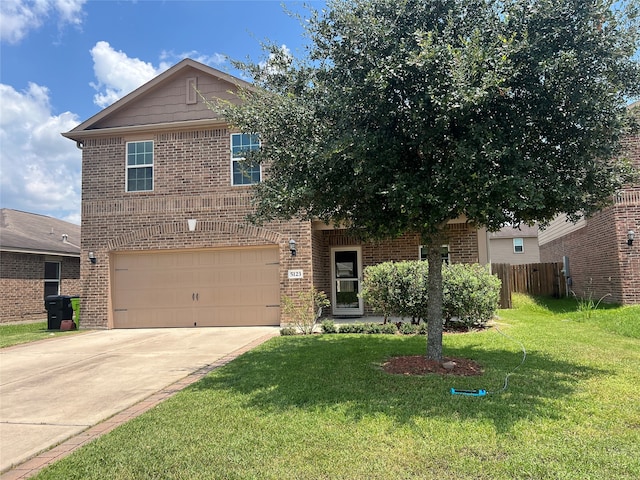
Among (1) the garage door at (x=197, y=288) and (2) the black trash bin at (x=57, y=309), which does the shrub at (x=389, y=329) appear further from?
(2) the black trash bin at (x=57, y=309)

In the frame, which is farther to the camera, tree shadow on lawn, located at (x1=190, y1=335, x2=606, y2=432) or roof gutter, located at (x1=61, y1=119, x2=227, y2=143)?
roof gutter, located at (x1=61, y1=119, x2=227, y2=143)

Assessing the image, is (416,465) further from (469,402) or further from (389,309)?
(389,309)

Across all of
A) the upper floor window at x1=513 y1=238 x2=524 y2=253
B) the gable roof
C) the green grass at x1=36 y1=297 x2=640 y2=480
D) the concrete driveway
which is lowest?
the concrete driveway

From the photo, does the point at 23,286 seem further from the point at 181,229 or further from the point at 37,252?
the point at 181,229

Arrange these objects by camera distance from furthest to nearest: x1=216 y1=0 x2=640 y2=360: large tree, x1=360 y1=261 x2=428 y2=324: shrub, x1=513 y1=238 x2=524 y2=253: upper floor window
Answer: x1=513 y1=238 x2=524 y2=253: upper floor window < x1=360 y1=261 x2=428 y2=324: shrub < x1=216 y1=0 x2=640 y2=360: large tree

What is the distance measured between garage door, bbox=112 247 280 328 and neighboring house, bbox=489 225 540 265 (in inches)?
874

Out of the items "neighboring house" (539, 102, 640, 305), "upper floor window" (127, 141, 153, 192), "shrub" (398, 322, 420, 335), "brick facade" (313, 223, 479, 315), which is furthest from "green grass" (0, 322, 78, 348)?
"neighboring house" (539, 102, 640, 305)

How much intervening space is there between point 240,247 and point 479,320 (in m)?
6.66

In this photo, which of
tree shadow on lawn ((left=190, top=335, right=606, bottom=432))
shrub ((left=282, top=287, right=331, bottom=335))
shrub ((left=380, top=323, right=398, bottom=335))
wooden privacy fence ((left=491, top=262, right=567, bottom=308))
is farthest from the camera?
wooden privacy fence ((left=491, top=262, right=567, bottom=308))

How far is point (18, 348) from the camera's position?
9.90 m

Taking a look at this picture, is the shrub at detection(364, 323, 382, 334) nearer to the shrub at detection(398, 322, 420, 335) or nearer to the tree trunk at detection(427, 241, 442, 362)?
the shrub at detection(398, 322, 420, 335)

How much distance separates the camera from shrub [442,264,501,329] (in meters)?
9.79

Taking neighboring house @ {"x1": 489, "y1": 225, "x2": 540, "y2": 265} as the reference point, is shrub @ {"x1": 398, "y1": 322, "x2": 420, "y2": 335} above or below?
Result: below

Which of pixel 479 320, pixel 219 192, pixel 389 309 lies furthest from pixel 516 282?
pixel 219 192
